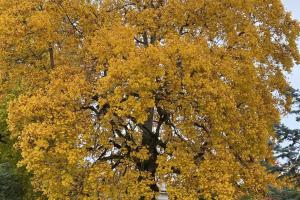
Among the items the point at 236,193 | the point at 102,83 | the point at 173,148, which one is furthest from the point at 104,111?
the point at 236,193

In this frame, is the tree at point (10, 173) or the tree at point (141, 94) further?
the tree at point (10, 173)

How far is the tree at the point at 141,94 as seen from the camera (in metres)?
13.1

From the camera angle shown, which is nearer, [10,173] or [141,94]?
[141,94]

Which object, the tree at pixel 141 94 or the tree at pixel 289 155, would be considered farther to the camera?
the tree at pixel 289 155

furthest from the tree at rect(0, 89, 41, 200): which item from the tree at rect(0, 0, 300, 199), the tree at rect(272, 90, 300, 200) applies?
the tree at rect(272, 90, 300, 200)

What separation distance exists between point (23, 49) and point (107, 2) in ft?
9.14

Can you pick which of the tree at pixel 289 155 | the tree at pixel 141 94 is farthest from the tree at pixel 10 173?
the tree at pixel 289 155

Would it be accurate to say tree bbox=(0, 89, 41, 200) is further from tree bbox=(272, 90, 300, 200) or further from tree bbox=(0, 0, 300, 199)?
tree bbox=(272, 90, 300, 200)

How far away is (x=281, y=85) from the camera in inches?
666

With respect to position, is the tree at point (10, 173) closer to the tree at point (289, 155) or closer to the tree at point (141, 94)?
the tree at point (141, 94)

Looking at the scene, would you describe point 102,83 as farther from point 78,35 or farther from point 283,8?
point 283,8

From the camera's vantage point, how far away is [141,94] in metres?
13.0

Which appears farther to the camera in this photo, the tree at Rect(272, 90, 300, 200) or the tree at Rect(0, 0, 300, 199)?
the tree at Rect(272, 90, 300, 200)

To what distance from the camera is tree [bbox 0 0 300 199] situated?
1315 cm
